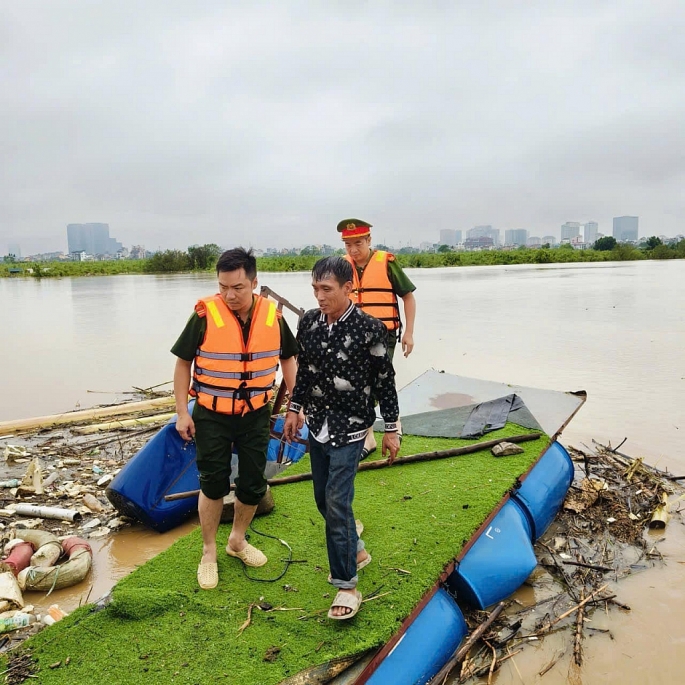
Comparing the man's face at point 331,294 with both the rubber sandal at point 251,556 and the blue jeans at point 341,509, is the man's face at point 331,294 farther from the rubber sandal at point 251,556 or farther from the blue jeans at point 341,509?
the rubber sandal at point 251,556

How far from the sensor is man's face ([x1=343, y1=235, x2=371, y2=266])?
4387 millimetres

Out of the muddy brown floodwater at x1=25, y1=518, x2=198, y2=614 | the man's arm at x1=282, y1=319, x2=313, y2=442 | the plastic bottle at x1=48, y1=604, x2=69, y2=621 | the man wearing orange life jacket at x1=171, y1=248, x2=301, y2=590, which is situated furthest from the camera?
the muddy brown floodwater at x1=25, y1=518, x2=198, y2=614

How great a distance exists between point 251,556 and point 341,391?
51.2 inches

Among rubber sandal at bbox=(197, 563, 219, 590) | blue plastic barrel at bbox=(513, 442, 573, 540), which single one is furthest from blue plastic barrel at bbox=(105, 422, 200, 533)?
blue plastic barrel at bbox=(513, 442, 573, 540)

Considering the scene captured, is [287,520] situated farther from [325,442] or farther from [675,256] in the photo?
[675,256]

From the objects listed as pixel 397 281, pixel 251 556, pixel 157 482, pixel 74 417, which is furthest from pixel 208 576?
pixel 74 417

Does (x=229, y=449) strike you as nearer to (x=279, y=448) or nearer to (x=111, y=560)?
(x=279, y=448)

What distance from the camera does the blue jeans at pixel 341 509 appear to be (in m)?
2.64

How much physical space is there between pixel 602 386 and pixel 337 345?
8041 mm

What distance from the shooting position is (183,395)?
2979 mm

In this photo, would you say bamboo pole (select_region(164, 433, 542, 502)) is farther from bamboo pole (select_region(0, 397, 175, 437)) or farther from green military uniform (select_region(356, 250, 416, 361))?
bamboo pole (select_region(0, 397, 175, 437))

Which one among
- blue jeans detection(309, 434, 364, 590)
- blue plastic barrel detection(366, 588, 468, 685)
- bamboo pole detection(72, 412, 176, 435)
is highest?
blue jeans detection(309, 434, 364, 590)

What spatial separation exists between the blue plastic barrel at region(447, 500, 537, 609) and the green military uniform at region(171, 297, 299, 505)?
139 cm

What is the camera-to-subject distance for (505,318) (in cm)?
1725
